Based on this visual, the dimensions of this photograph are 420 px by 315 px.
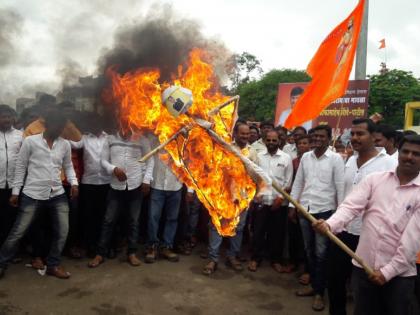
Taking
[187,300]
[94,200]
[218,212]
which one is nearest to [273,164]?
[218,212]

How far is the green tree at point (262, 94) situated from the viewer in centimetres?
2831

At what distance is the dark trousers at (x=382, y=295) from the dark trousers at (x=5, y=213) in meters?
4.71

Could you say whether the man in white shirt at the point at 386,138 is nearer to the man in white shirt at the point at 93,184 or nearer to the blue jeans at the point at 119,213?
the blue jeans at the point at 119,213

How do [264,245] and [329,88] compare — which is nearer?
[329,88]

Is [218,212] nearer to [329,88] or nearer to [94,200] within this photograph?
[94,200]

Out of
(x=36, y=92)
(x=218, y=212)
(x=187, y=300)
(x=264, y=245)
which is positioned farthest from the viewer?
(x=264, y=245)

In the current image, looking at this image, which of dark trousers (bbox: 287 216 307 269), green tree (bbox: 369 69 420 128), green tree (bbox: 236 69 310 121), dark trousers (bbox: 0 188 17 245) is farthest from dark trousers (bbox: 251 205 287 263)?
green tree (bbox: 236 69 310 121)

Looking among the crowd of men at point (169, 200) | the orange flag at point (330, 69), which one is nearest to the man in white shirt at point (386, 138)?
the crowd of men at point (169, 200)

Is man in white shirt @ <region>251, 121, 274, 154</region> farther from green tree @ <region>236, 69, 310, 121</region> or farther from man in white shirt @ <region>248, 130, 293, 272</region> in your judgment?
green tree @ <region>236, 69, 310, 121</region>

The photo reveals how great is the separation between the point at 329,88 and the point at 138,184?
3.25 meters

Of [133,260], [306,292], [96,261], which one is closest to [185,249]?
[133,260]

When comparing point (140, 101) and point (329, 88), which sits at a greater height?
point (329, 88)

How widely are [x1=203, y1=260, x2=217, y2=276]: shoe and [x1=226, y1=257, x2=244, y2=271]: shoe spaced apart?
316mm

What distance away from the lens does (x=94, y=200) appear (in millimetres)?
5996
